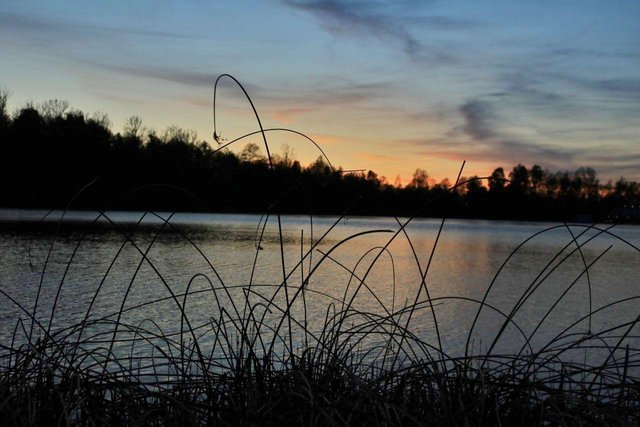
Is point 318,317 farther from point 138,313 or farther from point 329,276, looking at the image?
point 329,276

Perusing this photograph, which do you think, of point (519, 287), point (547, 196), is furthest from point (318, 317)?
point (547, 196)

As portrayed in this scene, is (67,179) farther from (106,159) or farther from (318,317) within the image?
(318,317)

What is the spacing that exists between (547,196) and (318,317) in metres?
91.6

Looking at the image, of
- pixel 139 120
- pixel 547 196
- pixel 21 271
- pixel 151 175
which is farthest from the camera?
pixel 547 196

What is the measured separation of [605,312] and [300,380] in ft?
33.1

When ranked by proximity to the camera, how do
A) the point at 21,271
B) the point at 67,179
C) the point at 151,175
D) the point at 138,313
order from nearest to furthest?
the point at 138,313
the point at 21,271
the point at 151,175
the point at 67,179

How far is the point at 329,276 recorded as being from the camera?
47.5 feet

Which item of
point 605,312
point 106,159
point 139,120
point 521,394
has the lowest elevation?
point 605,312

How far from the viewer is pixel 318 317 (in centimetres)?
882

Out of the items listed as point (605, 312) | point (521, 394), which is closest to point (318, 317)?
point (605, 312)

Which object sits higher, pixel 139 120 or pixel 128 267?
pixel 139 120

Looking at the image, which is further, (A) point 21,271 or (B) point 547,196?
(B) point 547,196

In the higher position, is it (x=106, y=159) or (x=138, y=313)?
(x=106, y=159)

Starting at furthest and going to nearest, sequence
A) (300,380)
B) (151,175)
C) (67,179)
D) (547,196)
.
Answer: (547,196), (67,179), (151,175), (300,380)
